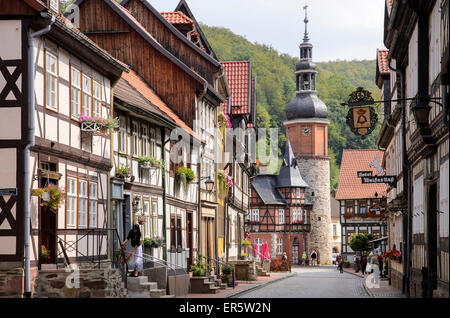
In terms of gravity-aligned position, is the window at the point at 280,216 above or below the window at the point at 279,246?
above

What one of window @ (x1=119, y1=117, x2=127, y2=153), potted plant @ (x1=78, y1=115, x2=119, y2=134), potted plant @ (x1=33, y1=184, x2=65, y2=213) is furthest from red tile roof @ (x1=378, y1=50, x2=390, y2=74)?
potted plant @ (x1=33, y1=184, x2=65, y2=213)

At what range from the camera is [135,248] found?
21.6 meters

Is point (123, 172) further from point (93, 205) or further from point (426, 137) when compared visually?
point (426, 137)

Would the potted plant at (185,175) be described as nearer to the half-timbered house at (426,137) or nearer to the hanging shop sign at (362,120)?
the half-timbered house at (426,137)

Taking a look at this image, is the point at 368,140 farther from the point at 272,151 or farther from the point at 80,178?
the point at 80,178

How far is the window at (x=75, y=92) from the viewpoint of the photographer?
19.6 metres

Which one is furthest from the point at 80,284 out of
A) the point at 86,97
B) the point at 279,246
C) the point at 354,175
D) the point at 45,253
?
the point at 279,246

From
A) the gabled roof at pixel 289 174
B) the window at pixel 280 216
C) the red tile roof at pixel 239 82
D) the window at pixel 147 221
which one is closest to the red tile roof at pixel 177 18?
the red tile roof at pixel 239 82

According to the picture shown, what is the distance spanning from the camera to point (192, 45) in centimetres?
3525

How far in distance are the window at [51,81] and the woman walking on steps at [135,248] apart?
428 cm

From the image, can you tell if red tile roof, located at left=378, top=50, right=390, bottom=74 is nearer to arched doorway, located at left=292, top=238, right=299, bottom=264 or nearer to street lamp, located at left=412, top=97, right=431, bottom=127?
street lamp, located at left=412, top=97, right=431, bottom=127

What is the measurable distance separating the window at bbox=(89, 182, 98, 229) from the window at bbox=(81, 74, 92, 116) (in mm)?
1790

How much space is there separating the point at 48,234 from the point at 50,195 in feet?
4.08

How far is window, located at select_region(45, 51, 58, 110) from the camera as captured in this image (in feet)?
59.3
